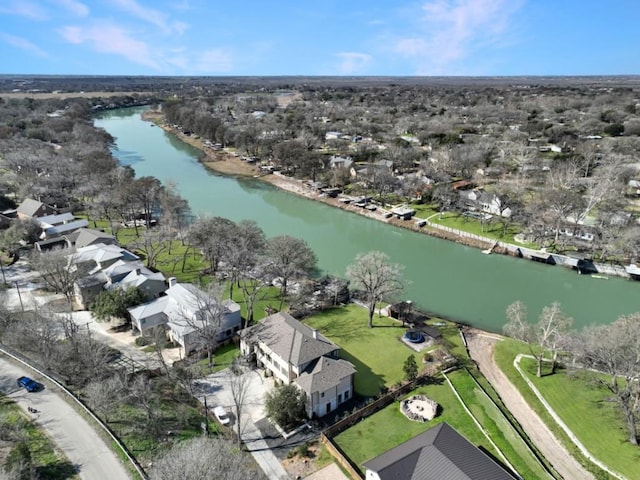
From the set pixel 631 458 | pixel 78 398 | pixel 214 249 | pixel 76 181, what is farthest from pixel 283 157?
pixel 631 458

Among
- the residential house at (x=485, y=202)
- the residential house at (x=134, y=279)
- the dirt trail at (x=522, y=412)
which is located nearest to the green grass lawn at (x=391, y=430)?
the dirt trail at (x=522, y=412)

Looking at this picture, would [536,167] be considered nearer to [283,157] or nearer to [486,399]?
[283,157]

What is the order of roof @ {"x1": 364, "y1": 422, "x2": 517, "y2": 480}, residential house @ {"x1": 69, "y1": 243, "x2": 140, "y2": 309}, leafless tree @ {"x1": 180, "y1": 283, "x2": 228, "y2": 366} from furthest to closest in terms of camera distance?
residential house @ {"x1": 69, "y1": 243, "x2": 140, "y2": 309}
leafless tree @ {"x1": 180, "y1": 283, "x2": 228, "y2": 366}
roof @ {"x1": 364, "y1": 422, "x2": 517, "y2": 480}

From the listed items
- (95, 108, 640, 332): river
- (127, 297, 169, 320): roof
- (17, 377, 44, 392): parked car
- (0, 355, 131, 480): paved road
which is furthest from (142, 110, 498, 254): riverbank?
(17, 377, 44, 392): parked car

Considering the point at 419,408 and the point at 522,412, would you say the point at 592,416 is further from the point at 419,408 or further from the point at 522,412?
the point at 419,408

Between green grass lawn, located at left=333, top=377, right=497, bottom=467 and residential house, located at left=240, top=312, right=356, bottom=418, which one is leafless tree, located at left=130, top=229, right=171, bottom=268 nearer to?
residential house, located at left=240, top=312, right=356, bottom=418

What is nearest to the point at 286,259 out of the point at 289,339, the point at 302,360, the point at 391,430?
the point at 289,339
